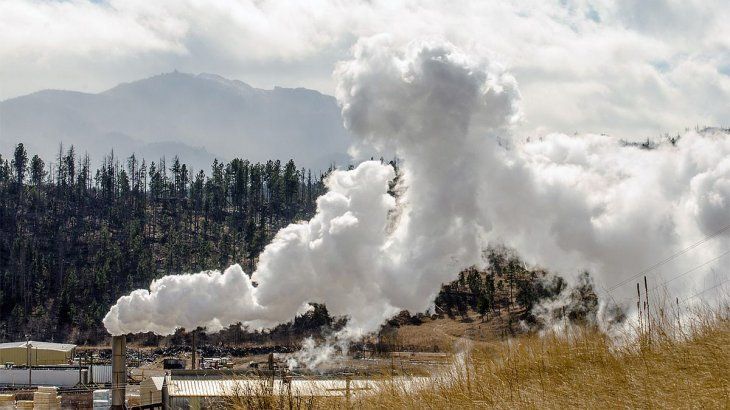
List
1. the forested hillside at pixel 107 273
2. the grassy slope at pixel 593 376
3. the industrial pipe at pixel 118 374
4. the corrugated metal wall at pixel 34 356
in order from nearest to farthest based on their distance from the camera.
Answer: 1. the grassy slope at pixel 593 376
2. the industrial pipe at pixel 118 374
3. the corrugated metal wall at pixel 34 356
4. the forested hillside at pixel 107 273

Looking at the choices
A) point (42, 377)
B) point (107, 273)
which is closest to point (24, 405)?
point (42, 377)

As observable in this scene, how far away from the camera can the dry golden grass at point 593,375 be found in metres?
16.0

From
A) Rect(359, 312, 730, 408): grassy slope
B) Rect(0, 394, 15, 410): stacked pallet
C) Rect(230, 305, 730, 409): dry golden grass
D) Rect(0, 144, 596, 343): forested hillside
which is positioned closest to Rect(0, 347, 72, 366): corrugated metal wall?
Rect(0, 144, 596, 343): forested hillside

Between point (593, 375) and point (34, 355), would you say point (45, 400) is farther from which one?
point (593, 375)

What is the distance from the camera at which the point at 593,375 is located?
18.5 metres

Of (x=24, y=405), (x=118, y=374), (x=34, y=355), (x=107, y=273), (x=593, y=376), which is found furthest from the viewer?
(x=107, y=273)

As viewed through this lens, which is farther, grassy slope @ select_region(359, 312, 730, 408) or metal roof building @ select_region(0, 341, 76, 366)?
metal roof building @ select_region(0, 341, 76, 366)

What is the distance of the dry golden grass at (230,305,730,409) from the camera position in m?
16.0

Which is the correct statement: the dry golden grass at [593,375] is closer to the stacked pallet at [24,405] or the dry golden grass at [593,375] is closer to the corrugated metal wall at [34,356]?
the stacked pallet at [24,405]

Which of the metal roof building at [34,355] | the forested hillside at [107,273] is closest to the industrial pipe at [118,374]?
the forested hillside at [107,273]

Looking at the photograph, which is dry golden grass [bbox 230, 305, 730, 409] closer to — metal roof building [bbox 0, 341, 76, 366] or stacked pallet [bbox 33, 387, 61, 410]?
stacked pallet [bbox 33, 387, 61, 410]

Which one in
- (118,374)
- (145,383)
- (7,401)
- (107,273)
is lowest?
(7,401)

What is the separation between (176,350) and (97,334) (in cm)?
2510

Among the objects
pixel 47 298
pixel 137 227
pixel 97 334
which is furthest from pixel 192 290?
pixel 137 227
